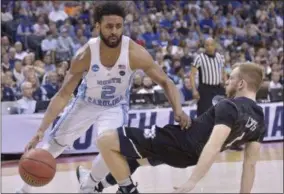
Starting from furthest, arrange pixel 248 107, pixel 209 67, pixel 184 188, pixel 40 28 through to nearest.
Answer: pixel 40 28
pixel 209 67
pixel 248 107
pixel 184 188

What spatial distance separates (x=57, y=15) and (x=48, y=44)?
1.64 meters

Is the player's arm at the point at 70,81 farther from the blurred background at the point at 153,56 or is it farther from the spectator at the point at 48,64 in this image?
the spectator at the point at 48,64

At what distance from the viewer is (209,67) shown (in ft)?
30.6

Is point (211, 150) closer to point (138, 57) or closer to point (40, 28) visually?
point (138, 57)

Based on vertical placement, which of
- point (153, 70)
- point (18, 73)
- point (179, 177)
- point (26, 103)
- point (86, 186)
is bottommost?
point (179, 177)

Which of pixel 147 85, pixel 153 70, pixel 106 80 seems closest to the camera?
pixel 153 70

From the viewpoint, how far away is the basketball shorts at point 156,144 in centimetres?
455

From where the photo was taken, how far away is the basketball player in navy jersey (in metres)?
4.24

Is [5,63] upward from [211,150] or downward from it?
downward

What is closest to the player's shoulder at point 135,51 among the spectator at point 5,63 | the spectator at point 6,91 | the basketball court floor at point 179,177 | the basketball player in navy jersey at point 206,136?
the basketball player in navy jersey at point 206,136

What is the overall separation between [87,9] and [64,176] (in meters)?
7.67

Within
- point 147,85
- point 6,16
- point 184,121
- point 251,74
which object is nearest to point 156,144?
point 184,121

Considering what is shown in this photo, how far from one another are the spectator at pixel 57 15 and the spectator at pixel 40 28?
67 cm

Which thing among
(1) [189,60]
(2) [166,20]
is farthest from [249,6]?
(1) [189,60]
